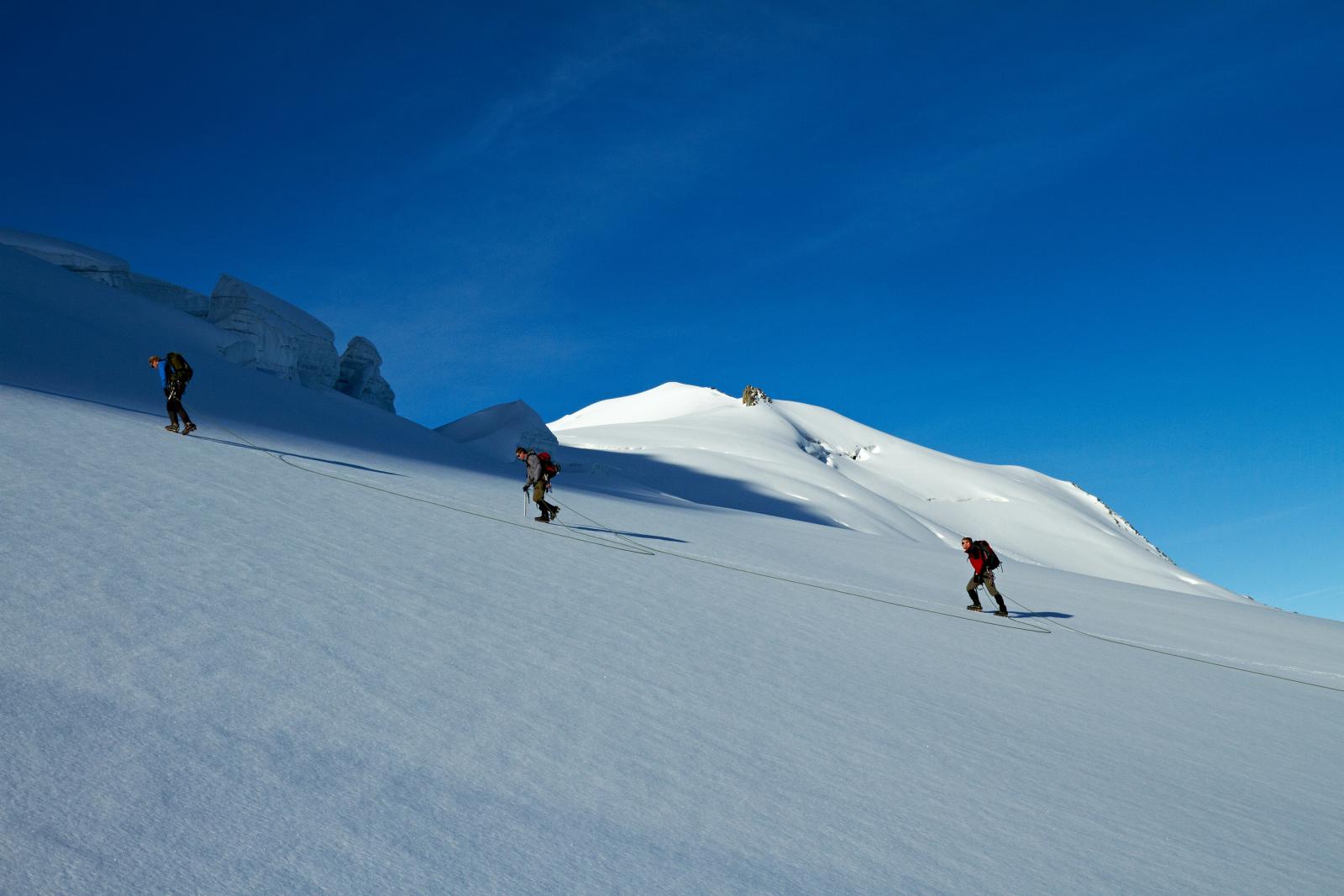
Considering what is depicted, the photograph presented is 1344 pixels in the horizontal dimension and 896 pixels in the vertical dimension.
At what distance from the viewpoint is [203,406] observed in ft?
65.0

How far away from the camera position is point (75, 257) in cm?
3403

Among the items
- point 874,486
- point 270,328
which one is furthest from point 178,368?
point 874,486

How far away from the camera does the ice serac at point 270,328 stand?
35.5 m

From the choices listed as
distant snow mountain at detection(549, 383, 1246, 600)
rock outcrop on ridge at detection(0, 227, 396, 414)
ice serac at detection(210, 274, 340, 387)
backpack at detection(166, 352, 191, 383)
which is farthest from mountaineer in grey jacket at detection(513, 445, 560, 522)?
distant snow mountain at detection(549, 383, 1246, 600)

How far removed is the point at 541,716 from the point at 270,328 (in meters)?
34.8

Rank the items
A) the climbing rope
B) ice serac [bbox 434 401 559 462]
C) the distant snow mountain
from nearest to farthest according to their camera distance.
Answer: the climbing rope < ice serac [bbox 434 401 559 462] < the distant snow mountain

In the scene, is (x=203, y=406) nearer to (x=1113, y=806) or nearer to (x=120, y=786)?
(x=120, y=786)

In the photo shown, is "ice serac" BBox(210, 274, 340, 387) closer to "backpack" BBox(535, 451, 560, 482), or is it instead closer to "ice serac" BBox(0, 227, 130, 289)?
"ice serac" BBox(0, 227, 130, 289)

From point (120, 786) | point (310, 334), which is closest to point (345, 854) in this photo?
point (120, 786)

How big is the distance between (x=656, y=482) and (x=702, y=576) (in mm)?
40673

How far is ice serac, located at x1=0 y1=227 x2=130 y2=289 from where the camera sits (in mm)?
33562

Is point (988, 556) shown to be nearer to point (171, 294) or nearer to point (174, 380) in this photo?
point (174, 380)

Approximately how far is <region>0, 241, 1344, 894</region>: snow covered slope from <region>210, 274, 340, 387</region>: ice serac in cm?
2195

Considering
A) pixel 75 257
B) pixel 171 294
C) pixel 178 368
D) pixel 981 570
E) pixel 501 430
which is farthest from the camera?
pixel 501 430
